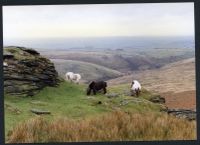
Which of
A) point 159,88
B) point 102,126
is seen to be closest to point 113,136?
point 102,126

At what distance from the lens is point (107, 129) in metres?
12.6

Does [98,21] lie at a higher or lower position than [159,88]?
higher

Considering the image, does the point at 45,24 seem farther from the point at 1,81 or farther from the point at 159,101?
the point at 159,101

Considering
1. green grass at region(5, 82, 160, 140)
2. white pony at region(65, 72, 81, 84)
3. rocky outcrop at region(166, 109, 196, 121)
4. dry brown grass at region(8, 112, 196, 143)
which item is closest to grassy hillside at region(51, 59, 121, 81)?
white pony at region(65, 72, 81, 84)

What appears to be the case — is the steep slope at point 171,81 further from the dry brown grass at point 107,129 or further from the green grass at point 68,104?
the dry brown grass at point 107,129

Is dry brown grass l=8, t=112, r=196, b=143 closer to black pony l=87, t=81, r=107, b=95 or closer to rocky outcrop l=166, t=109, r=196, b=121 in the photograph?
rocky outcrop l=166, t=109, r=196, b=121

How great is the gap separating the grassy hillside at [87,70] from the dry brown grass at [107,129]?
22.2 inches

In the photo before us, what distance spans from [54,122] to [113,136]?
830mm

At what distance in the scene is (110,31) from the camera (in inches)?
500

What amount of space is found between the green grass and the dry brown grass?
97 mm

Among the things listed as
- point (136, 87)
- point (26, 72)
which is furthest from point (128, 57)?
point (26, 72)

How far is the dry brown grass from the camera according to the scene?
12.5 meters

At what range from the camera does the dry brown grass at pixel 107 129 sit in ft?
41.0

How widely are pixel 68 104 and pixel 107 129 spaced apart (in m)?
0.66
